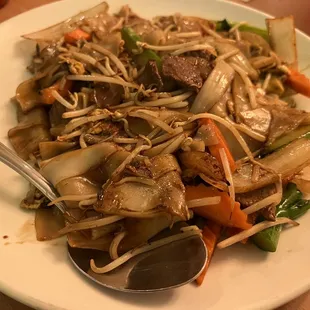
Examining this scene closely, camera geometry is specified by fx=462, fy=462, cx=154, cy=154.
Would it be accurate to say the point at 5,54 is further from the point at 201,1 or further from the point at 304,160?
the point at 304,160

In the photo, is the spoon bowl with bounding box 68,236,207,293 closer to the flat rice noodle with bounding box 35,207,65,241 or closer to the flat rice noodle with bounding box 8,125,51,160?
the flat rice noodle with bounding box 35,207,65,241

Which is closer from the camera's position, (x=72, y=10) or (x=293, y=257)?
(x=293, y=257)

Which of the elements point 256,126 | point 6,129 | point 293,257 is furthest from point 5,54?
point 293,257

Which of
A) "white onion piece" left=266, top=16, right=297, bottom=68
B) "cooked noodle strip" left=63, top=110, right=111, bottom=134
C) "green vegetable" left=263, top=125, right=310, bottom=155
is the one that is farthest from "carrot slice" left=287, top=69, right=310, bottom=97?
"cooked noodle strip" left=63, top=110, right=111, bottom=134

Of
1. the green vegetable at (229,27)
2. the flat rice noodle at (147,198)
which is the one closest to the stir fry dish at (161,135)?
the flat rice noodle at (147,198)

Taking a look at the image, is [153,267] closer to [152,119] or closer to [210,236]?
[210,236]

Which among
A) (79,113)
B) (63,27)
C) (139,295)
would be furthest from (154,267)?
(63,27)
